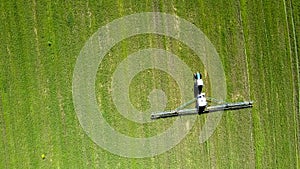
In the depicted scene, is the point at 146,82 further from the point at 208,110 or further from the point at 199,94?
the point at 208,110

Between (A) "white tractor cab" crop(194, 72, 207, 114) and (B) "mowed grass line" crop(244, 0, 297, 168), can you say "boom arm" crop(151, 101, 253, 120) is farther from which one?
(B) "mowed grass line" crop(244, 0, 297, 168)

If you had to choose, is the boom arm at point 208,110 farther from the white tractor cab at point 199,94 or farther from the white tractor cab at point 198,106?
the white tractor cab at point 199,94

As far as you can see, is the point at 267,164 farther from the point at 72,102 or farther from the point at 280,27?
the point at 72,102

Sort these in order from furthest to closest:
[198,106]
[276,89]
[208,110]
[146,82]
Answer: [276,89] < [208,110] < [198,106] < [146,82]

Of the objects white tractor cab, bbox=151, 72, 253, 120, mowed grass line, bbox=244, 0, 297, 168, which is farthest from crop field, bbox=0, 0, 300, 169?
white tractor cab, bbox=151, 72, 253, 120

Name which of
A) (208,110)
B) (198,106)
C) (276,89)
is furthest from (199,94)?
(276,89)

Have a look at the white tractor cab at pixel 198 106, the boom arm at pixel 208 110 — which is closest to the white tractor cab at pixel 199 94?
the white tractor cab at pixel 198 106
